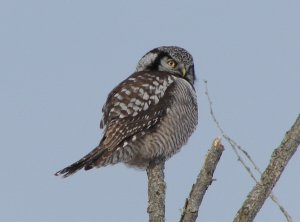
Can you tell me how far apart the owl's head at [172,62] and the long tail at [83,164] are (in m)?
1.95

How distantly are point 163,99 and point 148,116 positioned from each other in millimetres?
260

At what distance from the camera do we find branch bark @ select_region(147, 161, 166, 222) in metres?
4.49

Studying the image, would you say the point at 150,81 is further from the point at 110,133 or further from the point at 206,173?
the point at 206,173

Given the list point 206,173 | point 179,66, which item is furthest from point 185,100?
point 206,173

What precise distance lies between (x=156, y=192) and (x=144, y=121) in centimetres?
159

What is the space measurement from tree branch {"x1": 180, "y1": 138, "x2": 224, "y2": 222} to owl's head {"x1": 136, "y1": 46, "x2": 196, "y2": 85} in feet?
12.4

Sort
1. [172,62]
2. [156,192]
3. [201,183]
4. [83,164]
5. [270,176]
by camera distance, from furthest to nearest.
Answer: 1. [172,62]
2. [83,164]
3. [156,192]
4. [201,183]
5. [270,176]

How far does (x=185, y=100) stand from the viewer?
7141 mm

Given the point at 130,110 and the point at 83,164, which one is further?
the point at 130,110

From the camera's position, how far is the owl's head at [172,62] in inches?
316

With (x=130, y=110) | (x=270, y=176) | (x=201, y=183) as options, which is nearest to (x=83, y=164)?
(x=130, y=110)

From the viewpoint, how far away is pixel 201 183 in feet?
13.4

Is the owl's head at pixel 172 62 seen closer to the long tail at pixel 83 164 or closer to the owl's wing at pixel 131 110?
the owl's wing at pixel 131 110

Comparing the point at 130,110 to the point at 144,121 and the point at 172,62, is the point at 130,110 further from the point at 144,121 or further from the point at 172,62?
the point at 172,62
